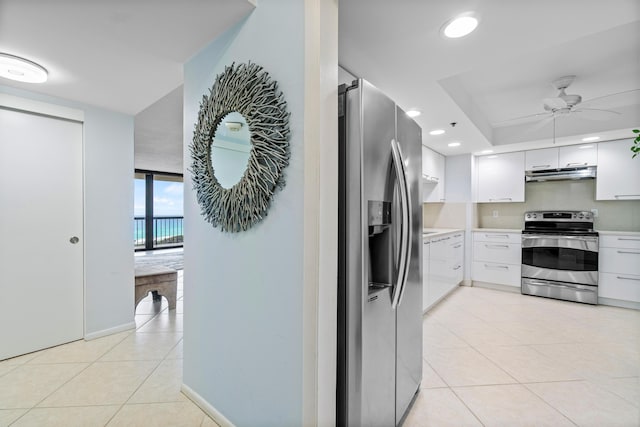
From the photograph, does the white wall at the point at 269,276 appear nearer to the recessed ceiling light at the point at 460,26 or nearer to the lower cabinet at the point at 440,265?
→ the recessed ceiling light at the point at 460,26

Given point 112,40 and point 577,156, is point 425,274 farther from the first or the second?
point 112,40

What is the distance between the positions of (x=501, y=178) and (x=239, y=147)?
15.2 ft

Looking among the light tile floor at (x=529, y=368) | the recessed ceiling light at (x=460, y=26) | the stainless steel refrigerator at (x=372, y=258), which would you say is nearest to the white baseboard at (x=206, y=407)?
the stainless steel refrigerator at (x=372, y=258)

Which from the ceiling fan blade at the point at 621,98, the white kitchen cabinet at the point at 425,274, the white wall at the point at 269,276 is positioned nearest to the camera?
the white wall at the point at 269,276

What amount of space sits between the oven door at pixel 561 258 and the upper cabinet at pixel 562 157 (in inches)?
41.8

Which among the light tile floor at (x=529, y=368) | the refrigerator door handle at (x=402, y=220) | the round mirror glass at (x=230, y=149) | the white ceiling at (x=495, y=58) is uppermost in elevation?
the white ceiling at (x=495, y=58)

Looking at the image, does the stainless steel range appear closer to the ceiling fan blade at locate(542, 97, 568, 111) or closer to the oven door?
the oven door

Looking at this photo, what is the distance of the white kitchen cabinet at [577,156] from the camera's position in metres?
3.86

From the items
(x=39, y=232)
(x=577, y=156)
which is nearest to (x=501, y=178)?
(x=577, y=156)

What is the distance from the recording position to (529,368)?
213 cm

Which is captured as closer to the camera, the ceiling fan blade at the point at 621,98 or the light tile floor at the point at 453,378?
the light tile floor at the point at 453,378

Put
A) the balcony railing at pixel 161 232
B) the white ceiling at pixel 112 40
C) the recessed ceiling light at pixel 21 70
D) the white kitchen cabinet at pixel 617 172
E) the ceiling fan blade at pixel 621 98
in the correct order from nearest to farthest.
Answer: the white ceiling at pixel 112 40
the recessed ceiling light at pixel 21 70
the ceiling fan blade at pixel 621 98
the white kitchen cabinet at pixel 617 172
the balcony railing at pixel 161 232

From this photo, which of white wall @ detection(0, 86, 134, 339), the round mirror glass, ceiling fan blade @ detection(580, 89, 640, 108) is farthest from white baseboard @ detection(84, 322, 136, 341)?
ceiling fan blade @ detection(580, 89, 640, 108)

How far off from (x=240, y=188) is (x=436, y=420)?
169 centimetres
